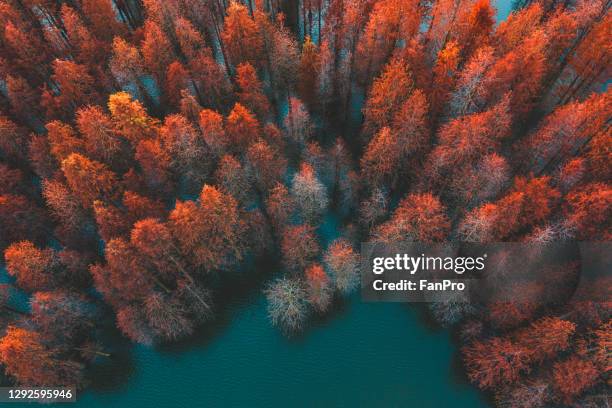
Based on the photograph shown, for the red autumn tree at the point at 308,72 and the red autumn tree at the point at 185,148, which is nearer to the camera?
the red autumn tree at the point at 185,148

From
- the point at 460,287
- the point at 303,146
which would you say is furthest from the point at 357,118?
the point at 460,287

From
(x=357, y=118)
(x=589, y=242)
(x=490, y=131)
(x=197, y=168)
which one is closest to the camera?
(x=589, y=242)

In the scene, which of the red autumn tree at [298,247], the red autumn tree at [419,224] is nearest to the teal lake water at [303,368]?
the red autumn tree at [298,247]

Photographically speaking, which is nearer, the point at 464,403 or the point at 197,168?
the point at 464,403

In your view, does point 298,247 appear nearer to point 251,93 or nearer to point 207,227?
point 207,227

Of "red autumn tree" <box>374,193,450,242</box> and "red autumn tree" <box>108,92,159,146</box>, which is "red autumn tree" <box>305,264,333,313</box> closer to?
"red autumn tree" <box>374,193,450,242</box>

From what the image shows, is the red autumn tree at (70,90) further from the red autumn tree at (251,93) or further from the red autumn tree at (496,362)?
the red autumn tree at (496,362)

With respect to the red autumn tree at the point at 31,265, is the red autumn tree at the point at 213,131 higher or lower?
higher

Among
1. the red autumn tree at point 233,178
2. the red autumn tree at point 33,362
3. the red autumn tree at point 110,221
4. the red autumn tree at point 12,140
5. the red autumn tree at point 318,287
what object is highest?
the red autumn tree at point 12,140

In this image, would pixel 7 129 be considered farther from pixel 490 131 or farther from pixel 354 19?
pixel 490 131
